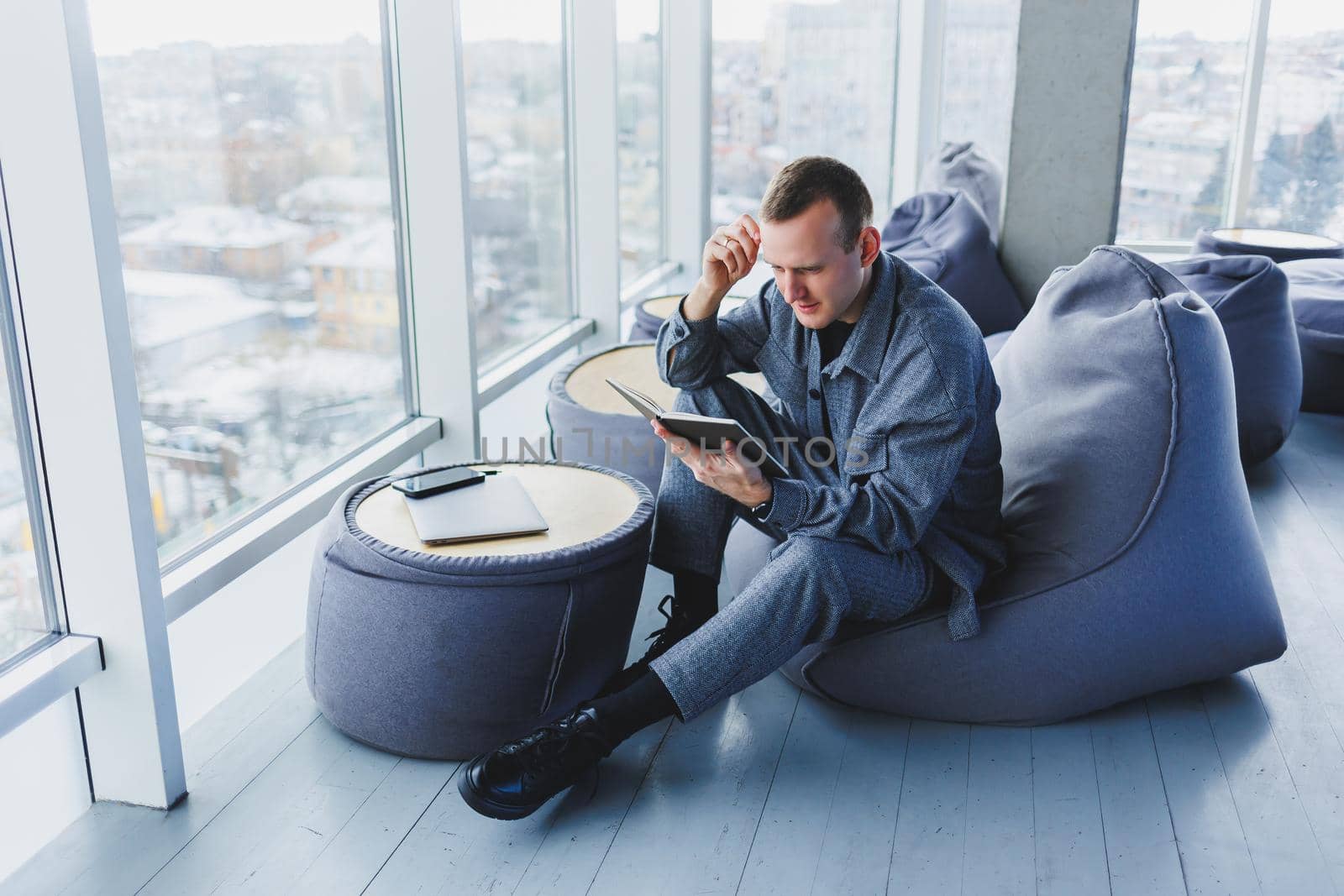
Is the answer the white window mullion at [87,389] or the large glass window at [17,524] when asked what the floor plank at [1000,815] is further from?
the large glass window at [17,524]

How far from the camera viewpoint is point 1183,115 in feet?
22.4

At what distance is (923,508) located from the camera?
7.04 ft

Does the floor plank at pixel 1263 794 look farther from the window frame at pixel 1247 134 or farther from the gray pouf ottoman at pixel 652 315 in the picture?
the window frame at pixel 1247 134

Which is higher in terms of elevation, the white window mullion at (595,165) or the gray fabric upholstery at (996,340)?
the white window mullion at (595,165)

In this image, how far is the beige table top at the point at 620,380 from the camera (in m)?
3.14

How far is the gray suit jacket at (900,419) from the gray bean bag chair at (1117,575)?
0.09 metres

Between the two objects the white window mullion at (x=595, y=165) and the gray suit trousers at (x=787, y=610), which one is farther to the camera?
the white window mullion at (x=595, y=165)

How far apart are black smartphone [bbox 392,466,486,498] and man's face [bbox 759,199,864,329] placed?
0.77 metres

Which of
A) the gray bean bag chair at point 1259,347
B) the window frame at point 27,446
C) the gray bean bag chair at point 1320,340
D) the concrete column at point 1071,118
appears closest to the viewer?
the window frame at point 27,446

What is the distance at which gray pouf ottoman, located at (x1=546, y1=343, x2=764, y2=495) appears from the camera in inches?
120

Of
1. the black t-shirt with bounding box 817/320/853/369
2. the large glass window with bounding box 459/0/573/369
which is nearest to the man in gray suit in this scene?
the black t-shirt with bounding box 817/320/853/369

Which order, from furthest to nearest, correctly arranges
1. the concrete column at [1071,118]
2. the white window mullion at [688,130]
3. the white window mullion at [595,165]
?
1. the white window mullion at [688,130]
2. the white window mullion at [595,165]
3. the concrete column at [1071,118]

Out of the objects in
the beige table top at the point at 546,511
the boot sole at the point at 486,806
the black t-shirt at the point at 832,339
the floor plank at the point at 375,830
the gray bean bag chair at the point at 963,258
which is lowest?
the floor plank at the point at 375,830

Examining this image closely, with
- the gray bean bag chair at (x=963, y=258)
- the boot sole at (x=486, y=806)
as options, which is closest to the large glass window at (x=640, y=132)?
the gray bean bag chair at (x=963, y=258)
